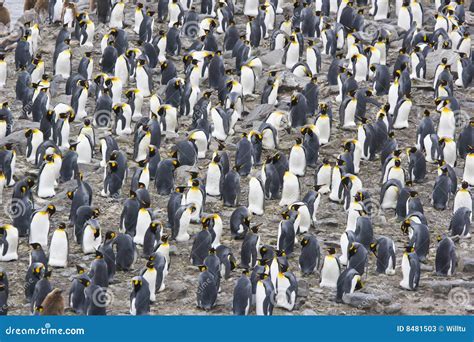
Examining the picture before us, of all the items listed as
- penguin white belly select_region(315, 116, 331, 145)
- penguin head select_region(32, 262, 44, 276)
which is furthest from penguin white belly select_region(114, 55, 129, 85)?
penguin head select_region(32, 262, 44, 276)

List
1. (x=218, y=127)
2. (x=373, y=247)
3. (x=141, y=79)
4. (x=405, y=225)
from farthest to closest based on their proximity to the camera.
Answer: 1. (x=141, y=79)
2. (x=218, y=127)
3. (x=405, y=225)
4. (x=373, y=247)

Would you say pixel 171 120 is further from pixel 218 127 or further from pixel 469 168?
pixel 469 168

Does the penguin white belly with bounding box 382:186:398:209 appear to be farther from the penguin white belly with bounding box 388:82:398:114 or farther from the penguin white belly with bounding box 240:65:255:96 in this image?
the penguin white belly with bounding box 240:65:255:96

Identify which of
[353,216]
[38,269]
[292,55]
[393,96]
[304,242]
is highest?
[292,55]

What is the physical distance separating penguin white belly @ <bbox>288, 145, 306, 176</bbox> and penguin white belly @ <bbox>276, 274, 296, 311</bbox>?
4.77m

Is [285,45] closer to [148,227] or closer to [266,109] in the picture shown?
[266,109]

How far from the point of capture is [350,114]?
94.5 ft

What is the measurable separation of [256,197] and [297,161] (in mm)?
1628

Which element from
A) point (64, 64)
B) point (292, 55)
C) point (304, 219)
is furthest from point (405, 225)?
point (64, 64)

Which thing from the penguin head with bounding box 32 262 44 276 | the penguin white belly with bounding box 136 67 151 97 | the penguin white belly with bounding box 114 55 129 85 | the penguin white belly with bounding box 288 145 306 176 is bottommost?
the penguin head with bounding box 32 262 44 276

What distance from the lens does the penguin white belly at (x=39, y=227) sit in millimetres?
24266

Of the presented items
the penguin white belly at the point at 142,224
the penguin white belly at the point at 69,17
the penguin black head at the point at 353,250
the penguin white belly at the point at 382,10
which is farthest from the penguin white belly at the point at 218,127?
the penguin white belly at the point at 382,10

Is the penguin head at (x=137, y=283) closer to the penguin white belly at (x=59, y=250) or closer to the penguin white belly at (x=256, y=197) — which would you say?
the penguin white belly at (x=59, y=250)

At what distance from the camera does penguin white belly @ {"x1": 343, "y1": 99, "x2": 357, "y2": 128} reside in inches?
1132
